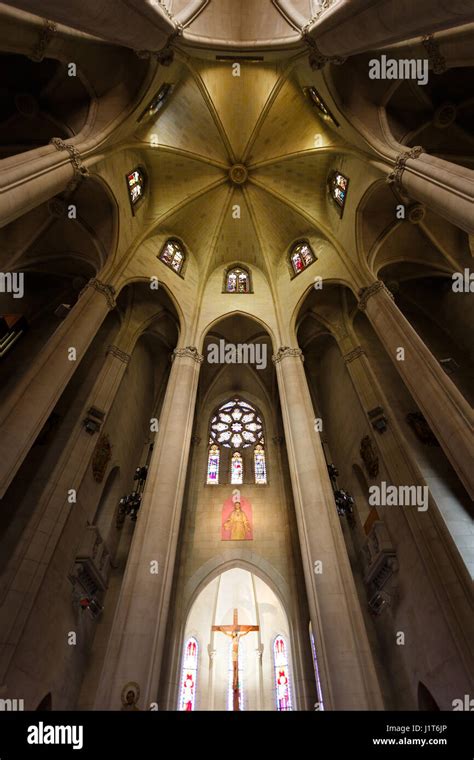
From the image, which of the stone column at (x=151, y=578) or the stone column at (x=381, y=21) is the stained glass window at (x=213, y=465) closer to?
the stone column at (x=151, y=578)

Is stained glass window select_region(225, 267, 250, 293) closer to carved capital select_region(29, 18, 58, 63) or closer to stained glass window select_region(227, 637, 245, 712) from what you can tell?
carved capital select_region(29, 18, 58, 63)

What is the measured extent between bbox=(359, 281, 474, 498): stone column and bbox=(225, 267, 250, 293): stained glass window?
643cm

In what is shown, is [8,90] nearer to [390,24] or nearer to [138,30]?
[138,30]

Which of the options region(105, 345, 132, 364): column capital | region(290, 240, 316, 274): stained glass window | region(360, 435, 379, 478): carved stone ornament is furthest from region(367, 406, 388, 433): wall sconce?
region(105, 345, 132, 364): column capital

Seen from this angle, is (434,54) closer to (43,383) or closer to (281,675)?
(43,383)

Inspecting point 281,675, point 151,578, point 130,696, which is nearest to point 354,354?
point 151,578

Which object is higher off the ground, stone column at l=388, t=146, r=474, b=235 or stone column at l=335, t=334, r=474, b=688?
stone column at l=388, t=146, r=474, b=235

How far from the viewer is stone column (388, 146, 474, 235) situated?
6.94m

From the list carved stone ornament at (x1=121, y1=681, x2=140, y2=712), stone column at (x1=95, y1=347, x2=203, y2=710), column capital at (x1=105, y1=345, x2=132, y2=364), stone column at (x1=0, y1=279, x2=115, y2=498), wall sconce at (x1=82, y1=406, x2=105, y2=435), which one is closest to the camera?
carved stone ornament at (x1=121, y1=681, x2=140, y2=712)

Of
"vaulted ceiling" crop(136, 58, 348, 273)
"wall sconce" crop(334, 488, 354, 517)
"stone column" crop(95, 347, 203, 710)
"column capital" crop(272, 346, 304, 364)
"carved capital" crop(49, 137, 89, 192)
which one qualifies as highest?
"vaulted ceiling" crop(136, 58, 348, 273)

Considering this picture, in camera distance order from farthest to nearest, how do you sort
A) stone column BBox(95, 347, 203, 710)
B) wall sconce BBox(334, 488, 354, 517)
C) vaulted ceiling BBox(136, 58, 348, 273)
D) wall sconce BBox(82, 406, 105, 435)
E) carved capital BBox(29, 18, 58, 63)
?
vaulted ceiling BBox(136, 58, 348, 273) < wall sconce BBox(334, 488, 354, 517) < wall sconce BBox(82, 406, 105, 435) < carved capital BBox(29, 18, 58, 63) < stone column BBox(95, 347, 203, 710)

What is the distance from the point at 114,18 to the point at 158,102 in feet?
19.1

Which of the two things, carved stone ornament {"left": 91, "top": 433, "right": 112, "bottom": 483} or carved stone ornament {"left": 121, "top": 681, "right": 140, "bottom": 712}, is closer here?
carved stone ornament {"left": 121, "top": 681, "right": 140, "bottom": 712}

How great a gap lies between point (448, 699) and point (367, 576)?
322 cm
